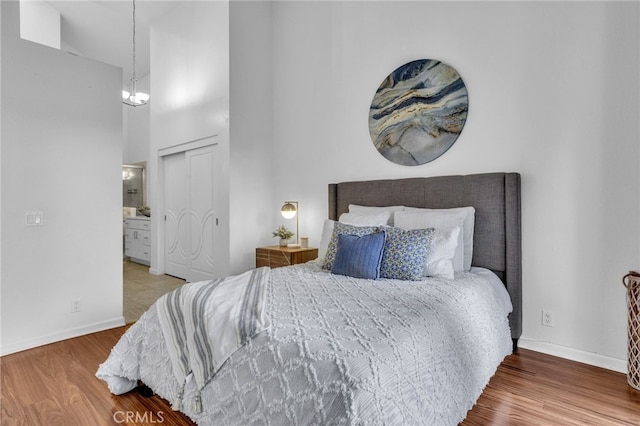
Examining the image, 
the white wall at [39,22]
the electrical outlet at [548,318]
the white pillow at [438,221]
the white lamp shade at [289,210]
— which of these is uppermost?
the white wall at [39,22]

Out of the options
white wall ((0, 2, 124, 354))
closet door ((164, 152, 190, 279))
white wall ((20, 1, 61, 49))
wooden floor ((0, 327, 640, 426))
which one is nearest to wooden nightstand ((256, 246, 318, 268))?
white wall ((0, 2, 124, 354))

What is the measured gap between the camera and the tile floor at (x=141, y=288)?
3.53m

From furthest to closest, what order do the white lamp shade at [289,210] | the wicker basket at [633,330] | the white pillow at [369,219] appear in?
the white lamp shade at [289,210], the white pillow at [369,219], the wicker basket at [633,330]

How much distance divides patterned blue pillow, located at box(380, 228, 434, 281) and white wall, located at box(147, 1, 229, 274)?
2368 mm

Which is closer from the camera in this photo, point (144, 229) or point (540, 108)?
point (540, 108)

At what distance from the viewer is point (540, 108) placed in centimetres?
246

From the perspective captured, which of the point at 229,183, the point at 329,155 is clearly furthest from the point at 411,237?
the point at 229,183

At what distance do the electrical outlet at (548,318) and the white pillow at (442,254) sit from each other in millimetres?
844

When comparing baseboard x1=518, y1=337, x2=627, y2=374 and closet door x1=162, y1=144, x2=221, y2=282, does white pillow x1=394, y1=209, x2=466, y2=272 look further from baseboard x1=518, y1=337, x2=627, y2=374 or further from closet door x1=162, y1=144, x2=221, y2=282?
closet door x1=162, y1=144, x2=221, y2=282

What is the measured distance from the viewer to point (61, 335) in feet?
9.07

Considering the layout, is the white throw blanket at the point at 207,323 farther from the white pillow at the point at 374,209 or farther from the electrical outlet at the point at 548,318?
the electrical outlet at the point at 548,318

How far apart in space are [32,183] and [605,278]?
4293mm

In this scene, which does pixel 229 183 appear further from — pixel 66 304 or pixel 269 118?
pixel 66 304

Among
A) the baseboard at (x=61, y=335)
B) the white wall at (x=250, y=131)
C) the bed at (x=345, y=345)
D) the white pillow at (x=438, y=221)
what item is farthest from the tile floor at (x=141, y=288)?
the white pillow at (x=438, y=221)
